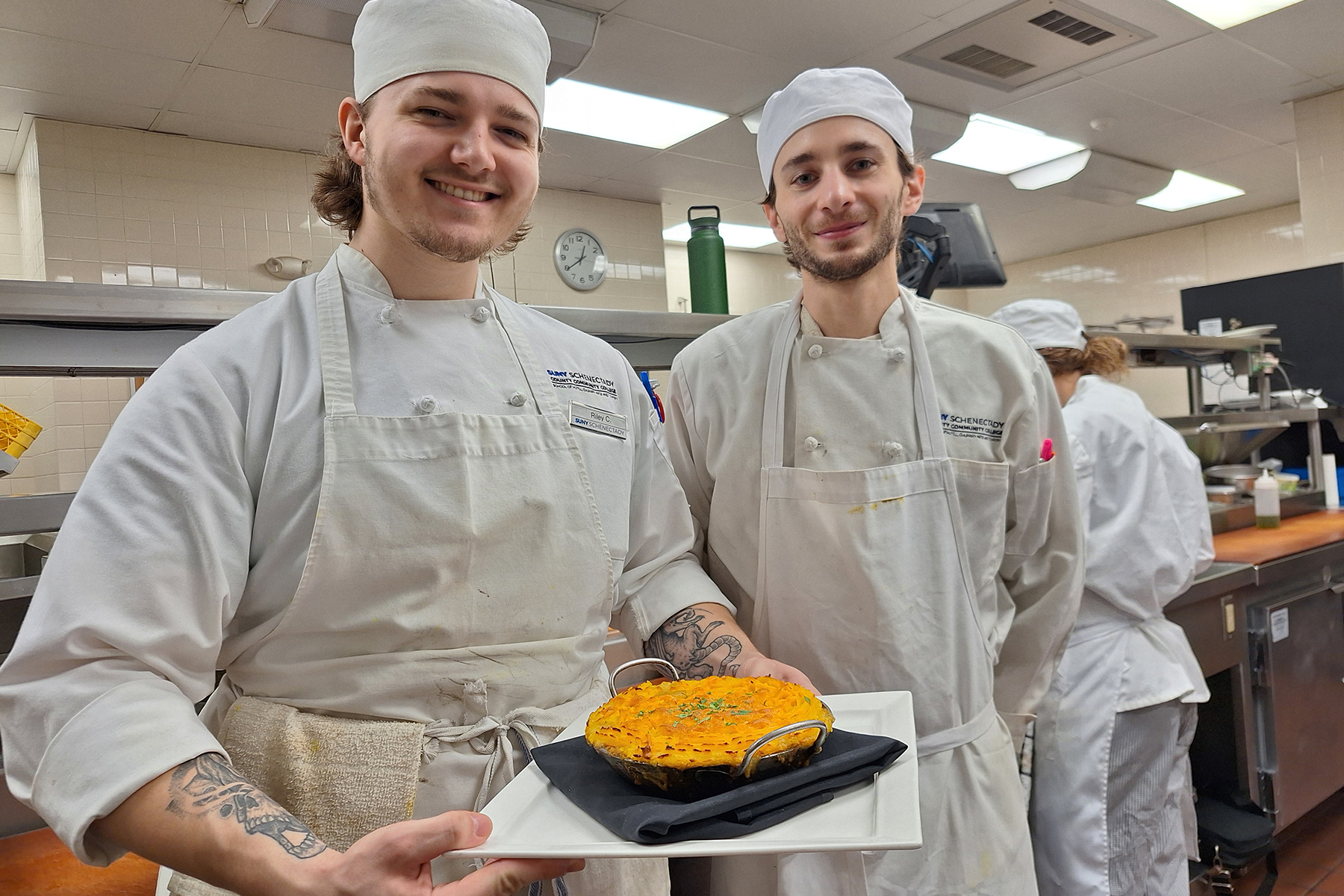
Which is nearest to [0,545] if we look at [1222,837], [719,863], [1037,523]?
[719,863]

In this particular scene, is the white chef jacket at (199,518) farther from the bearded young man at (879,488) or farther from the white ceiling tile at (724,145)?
the white ceiling tile at (724,145)

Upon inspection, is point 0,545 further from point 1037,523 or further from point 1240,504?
point 1240,504

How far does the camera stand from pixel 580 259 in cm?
631

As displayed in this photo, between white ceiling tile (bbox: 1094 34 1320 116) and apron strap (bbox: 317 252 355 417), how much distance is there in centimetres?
464

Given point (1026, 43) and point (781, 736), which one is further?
point (1026, 43)

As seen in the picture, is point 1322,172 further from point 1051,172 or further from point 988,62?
point 988,62

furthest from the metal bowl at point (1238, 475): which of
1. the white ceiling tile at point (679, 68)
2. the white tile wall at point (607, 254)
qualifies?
the white tile wall at point (607, 254)

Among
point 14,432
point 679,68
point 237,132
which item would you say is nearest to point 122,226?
point 237,132

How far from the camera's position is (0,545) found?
323 cm

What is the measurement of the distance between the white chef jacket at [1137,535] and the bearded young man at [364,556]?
64.8 inches

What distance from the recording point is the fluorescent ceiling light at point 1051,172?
605 cm

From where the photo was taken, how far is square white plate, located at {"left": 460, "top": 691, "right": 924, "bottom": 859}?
803mm

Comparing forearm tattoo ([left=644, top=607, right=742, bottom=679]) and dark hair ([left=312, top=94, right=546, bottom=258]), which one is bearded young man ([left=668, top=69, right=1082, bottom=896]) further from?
dark hair ([left=312, top=94, right=546, bottom=258])

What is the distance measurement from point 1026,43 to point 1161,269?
5.31 meters
